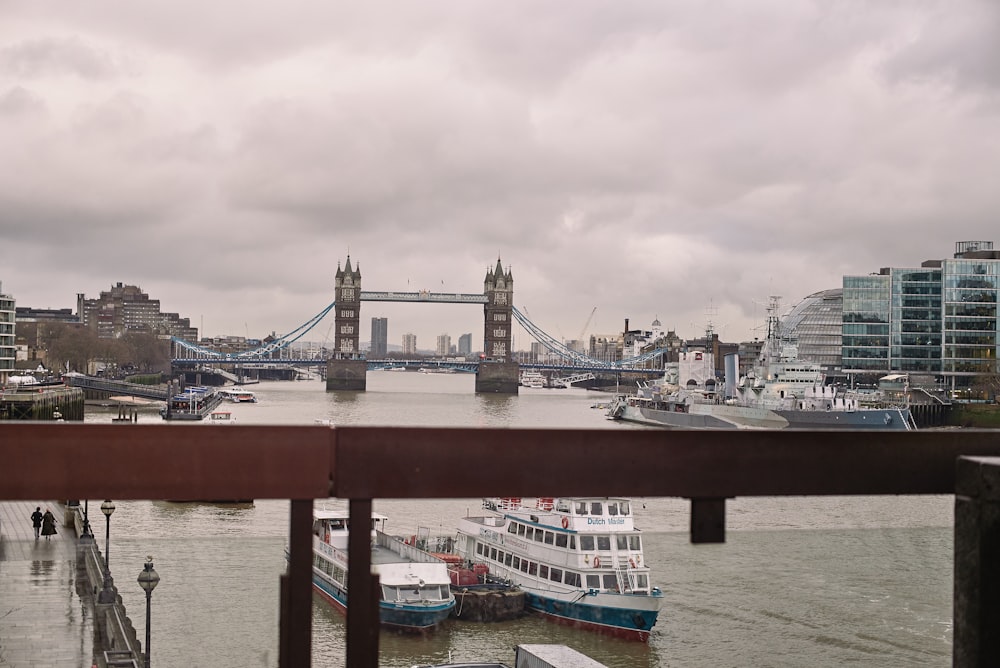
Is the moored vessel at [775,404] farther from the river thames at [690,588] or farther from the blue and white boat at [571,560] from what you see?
the river thames at [690,588]

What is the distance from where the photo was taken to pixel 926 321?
61.7 metres

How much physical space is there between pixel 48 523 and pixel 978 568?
2026 millimetres

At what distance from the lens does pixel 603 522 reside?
14.2 meters

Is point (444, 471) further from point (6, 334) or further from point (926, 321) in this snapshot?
point (926, 321)

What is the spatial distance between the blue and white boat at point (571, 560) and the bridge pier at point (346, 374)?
7189cm

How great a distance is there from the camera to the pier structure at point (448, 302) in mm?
88938

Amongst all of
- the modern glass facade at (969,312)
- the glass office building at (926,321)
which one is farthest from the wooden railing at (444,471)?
the modern glass facade at (969,312)

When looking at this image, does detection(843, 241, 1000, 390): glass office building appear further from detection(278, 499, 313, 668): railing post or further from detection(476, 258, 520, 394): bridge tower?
detection(278, 499, 313, 668): railing post

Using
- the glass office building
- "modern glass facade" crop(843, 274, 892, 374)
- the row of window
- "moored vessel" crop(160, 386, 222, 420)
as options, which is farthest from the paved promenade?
"modern glass facade" crop(843, 274, 892, 374)

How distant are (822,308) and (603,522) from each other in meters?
60.9

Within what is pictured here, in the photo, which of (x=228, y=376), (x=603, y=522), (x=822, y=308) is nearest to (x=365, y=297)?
(x=228, y=376)

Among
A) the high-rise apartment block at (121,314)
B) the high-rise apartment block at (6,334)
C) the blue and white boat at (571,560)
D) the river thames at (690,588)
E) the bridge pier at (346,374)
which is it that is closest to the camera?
the river thames at (690,588)

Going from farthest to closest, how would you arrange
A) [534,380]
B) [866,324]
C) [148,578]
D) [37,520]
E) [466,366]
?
[534,380] < [466,366] < [866,324] < [148,578] < [37,520]

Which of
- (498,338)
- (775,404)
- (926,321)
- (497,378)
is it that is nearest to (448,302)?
(498,338)
